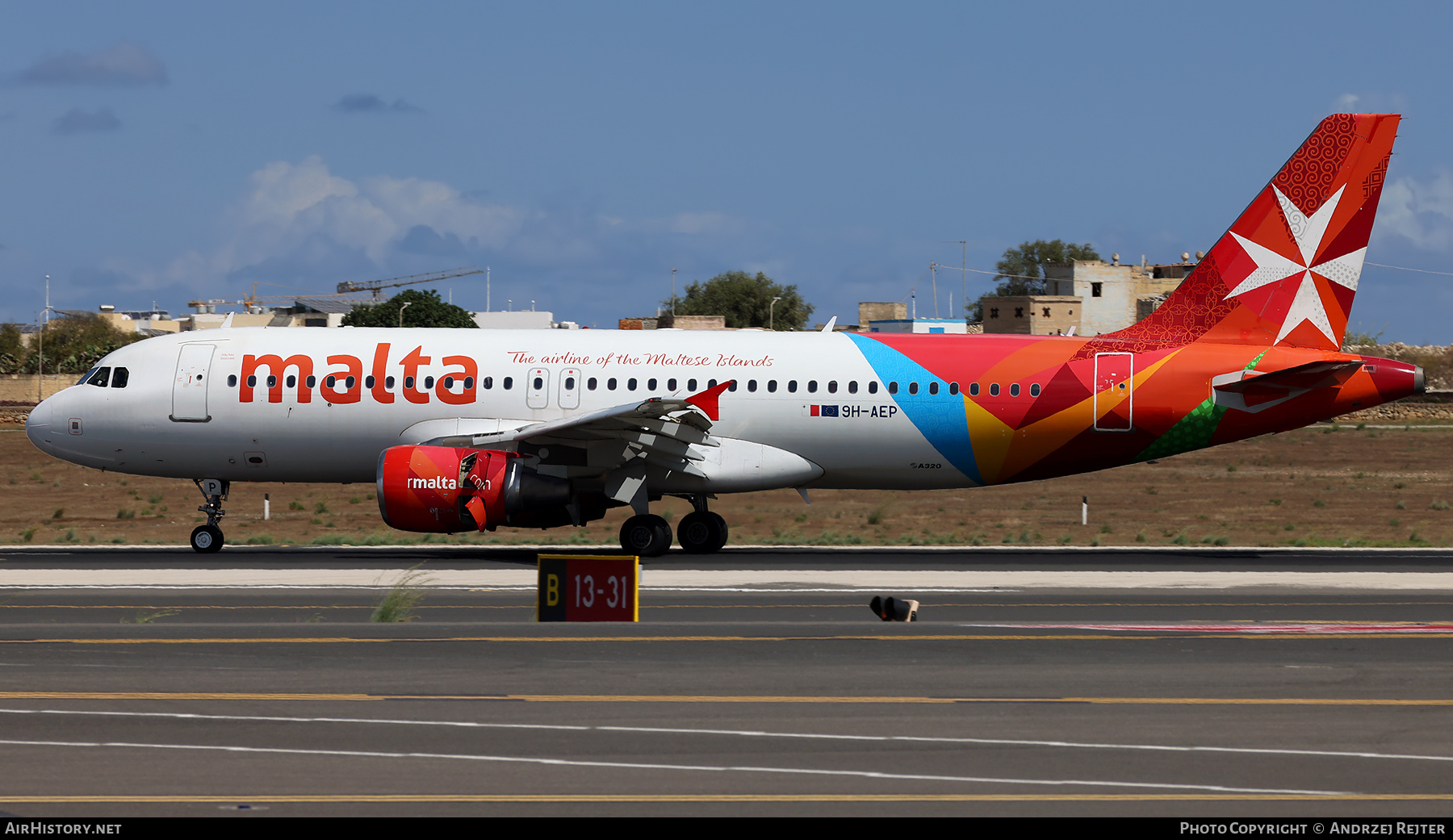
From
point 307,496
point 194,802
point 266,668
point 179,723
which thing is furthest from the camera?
point 307,496

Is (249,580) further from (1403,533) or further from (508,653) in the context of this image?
(1403,533)

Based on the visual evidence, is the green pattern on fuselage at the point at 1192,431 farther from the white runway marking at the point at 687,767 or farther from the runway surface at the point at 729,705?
the white runway marking at the point at 687,767

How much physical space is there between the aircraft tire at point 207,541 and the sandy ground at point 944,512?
121 inches

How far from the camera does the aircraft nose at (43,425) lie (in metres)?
28.1

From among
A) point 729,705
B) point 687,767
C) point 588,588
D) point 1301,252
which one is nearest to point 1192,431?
point 1301,252

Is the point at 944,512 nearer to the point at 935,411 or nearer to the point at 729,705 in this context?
the point at 935,411

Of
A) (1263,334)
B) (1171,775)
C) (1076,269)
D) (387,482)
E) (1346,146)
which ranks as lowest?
(1171,775)

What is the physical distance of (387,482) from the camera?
985 inches

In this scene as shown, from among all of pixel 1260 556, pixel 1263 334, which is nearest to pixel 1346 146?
pixel 1263 334

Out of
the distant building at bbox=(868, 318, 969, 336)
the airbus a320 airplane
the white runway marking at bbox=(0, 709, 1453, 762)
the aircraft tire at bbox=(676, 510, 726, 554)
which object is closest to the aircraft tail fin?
the airbus a320 airplane

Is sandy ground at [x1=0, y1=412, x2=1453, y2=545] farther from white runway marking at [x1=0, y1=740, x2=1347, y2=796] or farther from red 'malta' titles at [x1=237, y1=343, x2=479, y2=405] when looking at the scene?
white runway marking at [x1=0, y1=740, x2=1347, y2=796]

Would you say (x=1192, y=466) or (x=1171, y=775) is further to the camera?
(x=1192, y=466)

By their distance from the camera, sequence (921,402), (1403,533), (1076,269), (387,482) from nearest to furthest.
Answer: (387,482)
(921,402)
(1403,533)
(1076,269)

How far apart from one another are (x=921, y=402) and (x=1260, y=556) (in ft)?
23.7
